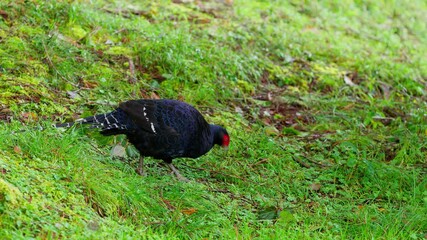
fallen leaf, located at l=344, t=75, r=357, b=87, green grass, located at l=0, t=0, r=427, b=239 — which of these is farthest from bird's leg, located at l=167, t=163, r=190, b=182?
fallen leaf, located at l=344, t=75, r=357, b=87

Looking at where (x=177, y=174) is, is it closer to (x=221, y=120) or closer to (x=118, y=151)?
(x=118, y=151)

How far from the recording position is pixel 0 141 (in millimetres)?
5027

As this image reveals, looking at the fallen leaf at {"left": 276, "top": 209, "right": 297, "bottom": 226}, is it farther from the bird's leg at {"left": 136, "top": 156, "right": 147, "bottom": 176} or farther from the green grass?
the bird's leg at {"left": 136, "top": 156, "right": 147, "bottom": 176}

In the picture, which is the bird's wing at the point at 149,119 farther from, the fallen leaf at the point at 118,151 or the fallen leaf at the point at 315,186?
the fallen leaf at the point at 315,186

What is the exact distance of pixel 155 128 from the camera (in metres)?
5.98

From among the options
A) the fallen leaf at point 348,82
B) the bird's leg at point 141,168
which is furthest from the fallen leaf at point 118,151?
the fallen leaf at point 348,82

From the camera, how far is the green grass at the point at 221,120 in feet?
16.0

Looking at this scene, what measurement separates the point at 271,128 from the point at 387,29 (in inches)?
234

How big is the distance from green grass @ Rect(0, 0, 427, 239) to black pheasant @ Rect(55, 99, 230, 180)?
0.21 m

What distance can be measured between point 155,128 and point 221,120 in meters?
1.63

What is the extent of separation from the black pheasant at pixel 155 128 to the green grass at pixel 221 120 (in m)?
0.21

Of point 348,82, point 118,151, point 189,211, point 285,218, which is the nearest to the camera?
point 189,211

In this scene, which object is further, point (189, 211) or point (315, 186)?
point (315, 186)

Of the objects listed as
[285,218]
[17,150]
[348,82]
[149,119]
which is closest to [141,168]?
[149,119]
